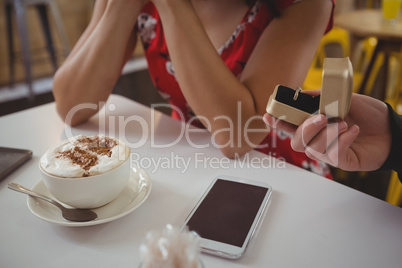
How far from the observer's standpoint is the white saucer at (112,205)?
543 millimetres

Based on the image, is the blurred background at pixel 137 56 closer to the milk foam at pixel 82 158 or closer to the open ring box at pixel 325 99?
the open ring box at pixel 325 99

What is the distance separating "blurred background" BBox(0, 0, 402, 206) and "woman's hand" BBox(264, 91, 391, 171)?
93 cm

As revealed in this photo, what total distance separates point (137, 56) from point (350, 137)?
407cm

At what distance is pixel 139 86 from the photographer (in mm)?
3447

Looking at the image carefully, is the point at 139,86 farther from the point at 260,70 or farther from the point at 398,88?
the point at 260,70

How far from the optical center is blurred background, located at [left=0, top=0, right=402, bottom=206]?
201 cm

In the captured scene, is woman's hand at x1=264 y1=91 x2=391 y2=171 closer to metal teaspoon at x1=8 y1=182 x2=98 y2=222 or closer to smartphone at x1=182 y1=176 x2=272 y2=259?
smartphone at x1=182 y1=176 x2=272 y2=259

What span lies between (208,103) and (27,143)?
1.45 feet

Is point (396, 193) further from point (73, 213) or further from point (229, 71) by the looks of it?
point (73, 213)

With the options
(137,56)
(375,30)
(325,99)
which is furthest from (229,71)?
(137,56)

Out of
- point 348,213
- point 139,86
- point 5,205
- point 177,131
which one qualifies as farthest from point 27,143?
point 139,86

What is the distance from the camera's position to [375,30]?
201 centimetres

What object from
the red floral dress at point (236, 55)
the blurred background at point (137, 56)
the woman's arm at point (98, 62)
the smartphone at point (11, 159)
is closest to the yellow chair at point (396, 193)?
the blurred background at point (137, 56)

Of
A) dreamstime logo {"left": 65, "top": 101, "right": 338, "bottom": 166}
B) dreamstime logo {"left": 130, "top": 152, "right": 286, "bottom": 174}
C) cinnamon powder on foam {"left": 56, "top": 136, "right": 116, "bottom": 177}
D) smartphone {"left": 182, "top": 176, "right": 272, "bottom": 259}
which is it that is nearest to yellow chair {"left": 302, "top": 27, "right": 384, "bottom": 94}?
dreamstime logo {"left": 65, "top": 101, "right": 338, "bottom": 166}
